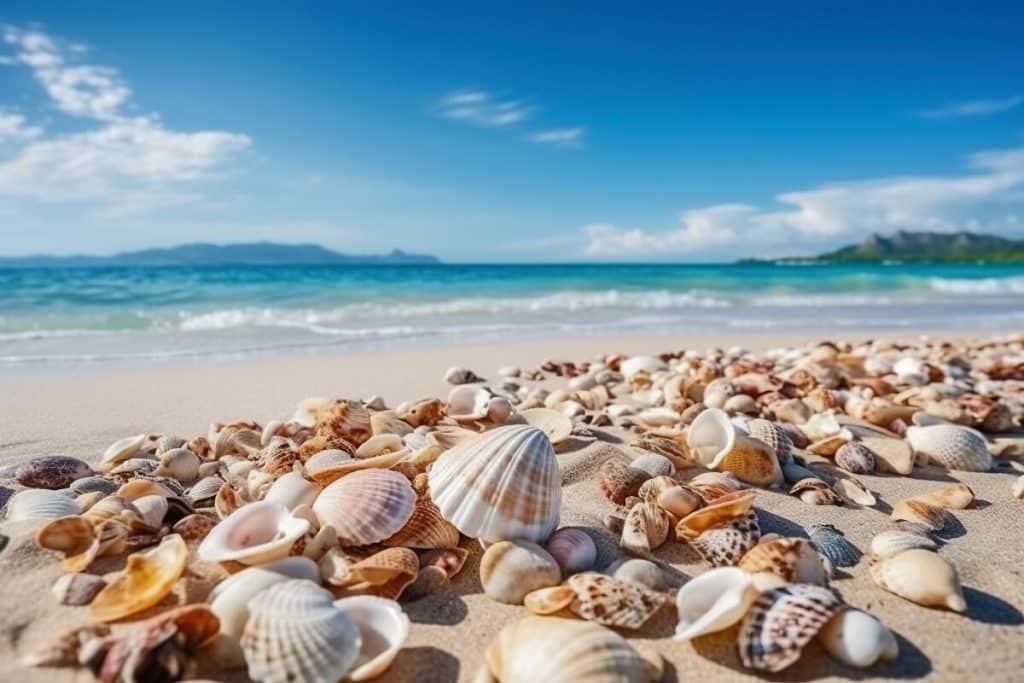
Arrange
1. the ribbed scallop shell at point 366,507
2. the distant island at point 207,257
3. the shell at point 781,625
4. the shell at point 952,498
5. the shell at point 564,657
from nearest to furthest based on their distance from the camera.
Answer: the shell at point 564,657 < the shell at point 781,625 < the ribbed scallop shell at point 366,507 < the shell at point 952,498 < the distant island at point 207,257

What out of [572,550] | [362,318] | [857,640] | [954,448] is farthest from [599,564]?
[362,318]

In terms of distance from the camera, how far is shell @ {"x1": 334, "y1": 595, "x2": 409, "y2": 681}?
149 cm

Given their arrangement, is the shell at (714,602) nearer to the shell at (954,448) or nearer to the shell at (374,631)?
the shell at (374,631)

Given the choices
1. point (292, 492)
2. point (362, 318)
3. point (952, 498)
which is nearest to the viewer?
point (292, 492)

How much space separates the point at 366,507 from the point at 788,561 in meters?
1.24

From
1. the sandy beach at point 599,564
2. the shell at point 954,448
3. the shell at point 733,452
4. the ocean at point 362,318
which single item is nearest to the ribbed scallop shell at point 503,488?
the sandy beach at point 599,564

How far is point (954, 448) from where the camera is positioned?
317 centimetres

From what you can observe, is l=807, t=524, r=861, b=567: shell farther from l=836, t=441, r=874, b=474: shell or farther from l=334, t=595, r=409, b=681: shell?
l=334, t=595, r=409, b=681: shell

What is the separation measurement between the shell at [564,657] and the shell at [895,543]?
997mm

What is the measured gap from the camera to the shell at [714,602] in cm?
156

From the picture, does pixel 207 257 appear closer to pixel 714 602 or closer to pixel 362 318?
pixel 362 318

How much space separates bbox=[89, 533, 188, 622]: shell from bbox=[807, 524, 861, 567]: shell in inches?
77.1

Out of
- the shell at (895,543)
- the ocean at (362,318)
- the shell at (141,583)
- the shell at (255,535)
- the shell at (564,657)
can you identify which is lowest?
the ocean at (362,318)

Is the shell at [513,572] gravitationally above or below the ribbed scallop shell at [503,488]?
below
